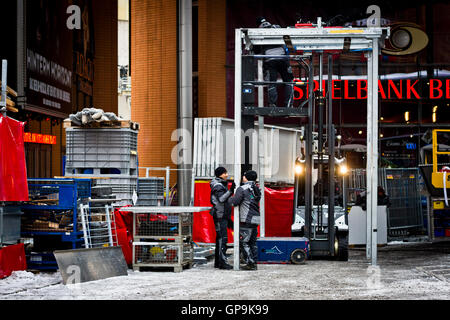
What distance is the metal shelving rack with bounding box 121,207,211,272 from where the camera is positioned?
1161 centimetres

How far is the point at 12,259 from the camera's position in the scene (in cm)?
1057

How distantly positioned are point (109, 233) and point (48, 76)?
6185 mm

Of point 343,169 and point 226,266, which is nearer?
point 226,266

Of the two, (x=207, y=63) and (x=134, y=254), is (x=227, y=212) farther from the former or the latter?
(x=207, y=63)

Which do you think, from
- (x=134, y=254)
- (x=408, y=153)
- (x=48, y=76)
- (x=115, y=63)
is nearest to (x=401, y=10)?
(x=408, y=153)

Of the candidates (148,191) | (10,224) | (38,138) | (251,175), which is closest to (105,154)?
(148,191)

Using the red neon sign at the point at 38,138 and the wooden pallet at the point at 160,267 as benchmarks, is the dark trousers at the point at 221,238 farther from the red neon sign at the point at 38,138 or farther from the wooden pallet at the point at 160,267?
the red neon sign at the point at 38,138

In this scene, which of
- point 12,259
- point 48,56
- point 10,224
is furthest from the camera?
point 48,56

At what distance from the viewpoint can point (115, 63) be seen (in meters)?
24.4

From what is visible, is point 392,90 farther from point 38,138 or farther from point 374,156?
point 38,138

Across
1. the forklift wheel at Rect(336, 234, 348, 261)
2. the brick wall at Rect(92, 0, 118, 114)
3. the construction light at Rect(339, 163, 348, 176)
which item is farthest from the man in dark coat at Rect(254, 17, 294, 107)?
the brick wall at Rect(92, 0, 118, 114)

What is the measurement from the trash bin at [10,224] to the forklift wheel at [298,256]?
5219 mm

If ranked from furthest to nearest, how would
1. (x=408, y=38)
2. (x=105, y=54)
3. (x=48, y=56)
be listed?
(x=105, y=54) → (x=408, y=38) → (x=48, y=56)

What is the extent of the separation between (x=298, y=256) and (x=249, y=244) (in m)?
1.21
